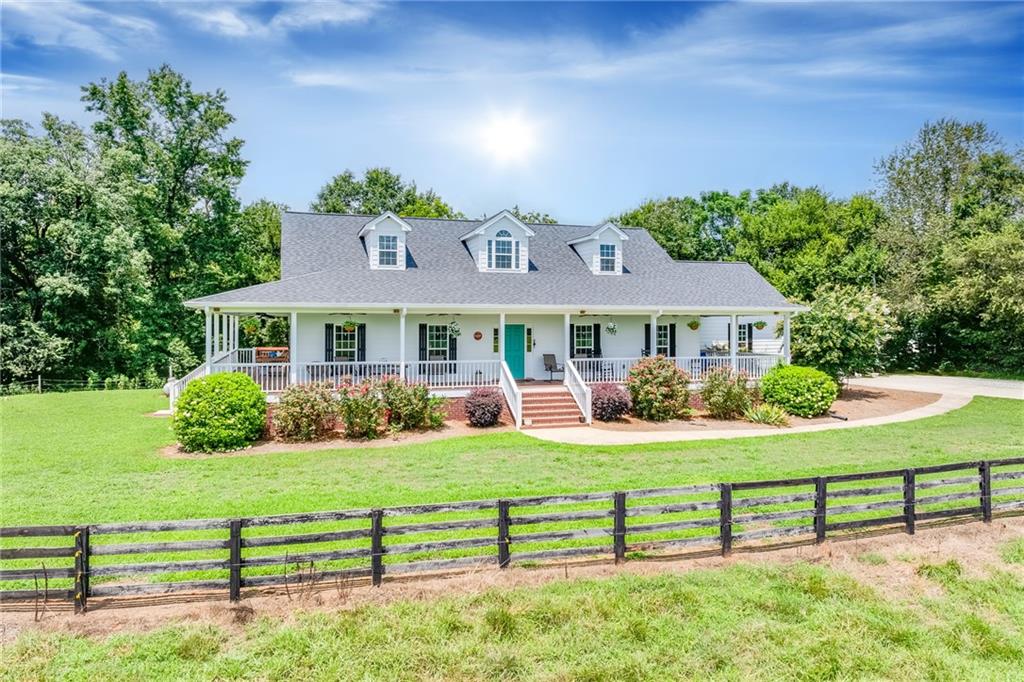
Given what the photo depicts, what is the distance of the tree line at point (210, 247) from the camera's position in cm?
2603

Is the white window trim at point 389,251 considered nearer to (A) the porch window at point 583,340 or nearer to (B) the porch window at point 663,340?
(A) the porch window at point 583,340

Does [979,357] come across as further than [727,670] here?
Yes

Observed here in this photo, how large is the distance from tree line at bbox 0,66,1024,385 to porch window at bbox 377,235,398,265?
5.30 meters

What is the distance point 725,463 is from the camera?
478 inches

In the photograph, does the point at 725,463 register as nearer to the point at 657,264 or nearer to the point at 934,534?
the point at 934,534

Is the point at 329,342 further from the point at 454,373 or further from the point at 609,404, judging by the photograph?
the point at 609,404

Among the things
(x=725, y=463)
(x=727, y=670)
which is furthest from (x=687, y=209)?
(x=727, y=670)

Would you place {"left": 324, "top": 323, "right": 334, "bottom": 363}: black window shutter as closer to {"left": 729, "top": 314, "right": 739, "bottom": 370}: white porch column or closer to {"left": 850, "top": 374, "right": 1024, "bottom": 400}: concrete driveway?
{"left": 729, "top": 314, "right": 739, "bottom": 370}: white porch column

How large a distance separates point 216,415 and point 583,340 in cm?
1264

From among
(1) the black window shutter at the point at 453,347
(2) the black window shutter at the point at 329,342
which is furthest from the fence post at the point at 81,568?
(1) the black window shutter at the point at 453,347

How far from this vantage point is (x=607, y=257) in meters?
22.9

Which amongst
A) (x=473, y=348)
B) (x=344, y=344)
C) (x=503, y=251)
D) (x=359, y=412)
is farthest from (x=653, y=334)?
(x=359, y=412)

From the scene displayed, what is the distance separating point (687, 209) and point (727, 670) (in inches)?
1844

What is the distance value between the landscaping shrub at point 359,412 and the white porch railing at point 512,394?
3.87 metres
